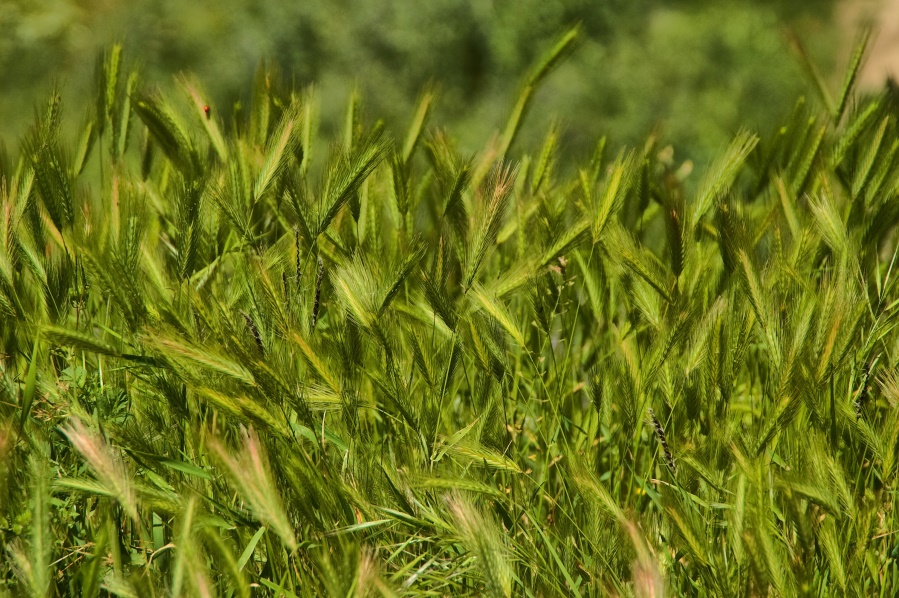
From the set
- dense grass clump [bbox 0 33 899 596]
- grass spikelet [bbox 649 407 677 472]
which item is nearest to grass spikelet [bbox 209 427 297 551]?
dense grass clump [bbox 0 33 899 596]

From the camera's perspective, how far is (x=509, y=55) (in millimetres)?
7371

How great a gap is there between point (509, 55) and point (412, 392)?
22.4 ft

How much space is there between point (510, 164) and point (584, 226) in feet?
0.35

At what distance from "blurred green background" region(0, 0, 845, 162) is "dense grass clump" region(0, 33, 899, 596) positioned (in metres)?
5.63

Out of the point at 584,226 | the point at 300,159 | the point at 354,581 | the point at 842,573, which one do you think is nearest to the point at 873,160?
the point at 584,226

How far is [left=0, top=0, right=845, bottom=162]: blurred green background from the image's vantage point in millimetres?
6973

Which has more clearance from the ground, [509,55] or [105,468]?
[105,468]

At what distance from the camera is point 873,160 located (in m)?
1.12

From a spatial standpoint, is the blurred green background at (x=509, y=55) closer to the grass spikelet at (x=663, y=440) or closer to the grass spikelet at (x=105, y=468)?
the grass spikelet at (x=663, y=440)

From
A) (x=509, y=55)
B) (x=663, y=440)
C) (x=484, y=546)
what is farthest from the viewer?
(x=509, y=55)

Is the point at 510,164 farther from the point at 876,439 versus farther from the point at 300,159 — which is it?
the point at 876,439

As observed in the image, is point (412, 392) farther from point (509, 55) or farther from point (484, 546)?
point (509, 55)

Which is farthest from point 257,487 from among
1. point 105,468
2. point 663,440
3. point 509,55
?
point 509,55

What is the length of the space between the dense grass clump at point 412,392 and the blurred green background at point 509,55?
563cm
